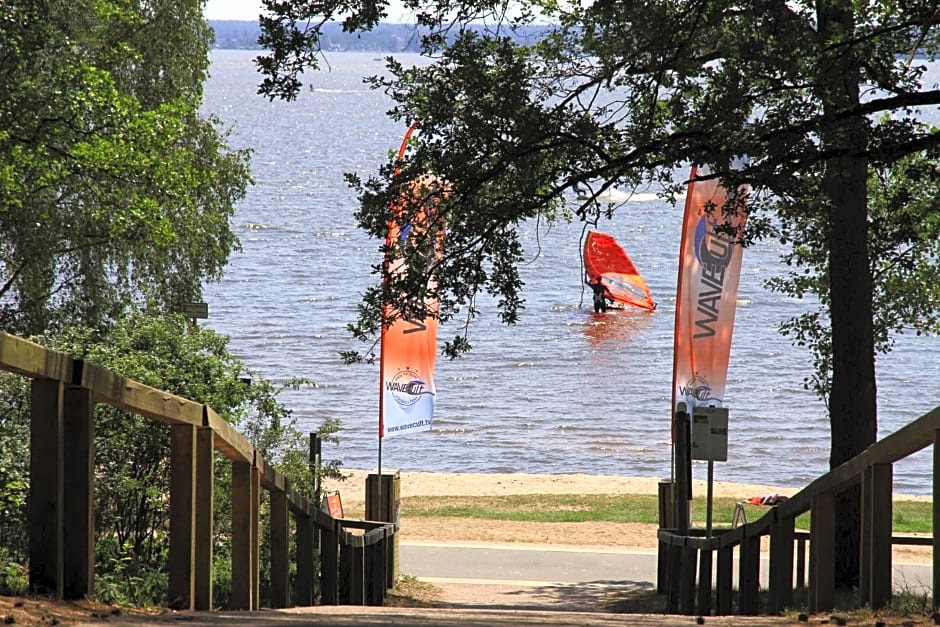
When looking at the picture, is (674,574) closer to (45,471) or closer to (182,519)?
(182,519)

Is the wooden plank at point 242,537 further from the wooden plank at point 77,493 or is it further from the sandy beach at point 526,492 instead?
the sandy beach at point 526,492

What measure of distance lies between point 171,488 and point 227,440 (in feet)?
1.88

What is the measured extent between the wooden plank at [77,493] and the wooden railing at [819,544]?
9.94 feet

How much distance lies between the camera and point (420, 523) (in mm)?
18016

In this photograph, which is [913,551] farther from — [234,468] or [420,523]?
[234,468]

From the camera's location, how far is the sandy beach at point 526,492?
16.5m

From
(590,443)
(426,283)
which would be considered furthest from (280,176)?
(426,283)

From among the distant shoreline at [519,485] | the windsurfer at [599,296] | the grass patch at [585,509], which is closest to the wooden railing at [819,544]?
the grass patch at [585,509]

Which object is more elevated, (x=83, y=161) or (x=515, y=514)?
(x=83, y=161)

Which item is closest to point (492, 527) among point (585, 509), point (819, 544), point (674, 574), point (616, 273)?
point (585, 509)

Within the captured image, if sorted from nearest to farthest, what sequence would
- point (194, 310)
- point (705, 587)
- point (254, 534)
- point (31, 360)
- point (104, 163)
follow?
point (31, 360)
point (254, 534)
point (705, 587)
point (104, 163)
point (194, 310)

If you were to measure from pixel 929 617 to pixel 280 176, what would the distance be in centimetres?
10895

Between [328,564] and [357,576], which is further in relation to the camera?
[357,576]

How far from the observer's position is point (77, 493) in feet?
14.7
